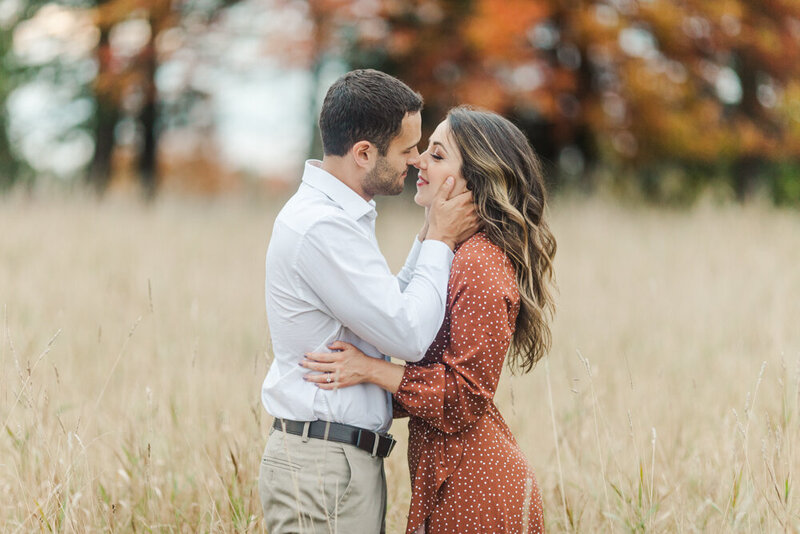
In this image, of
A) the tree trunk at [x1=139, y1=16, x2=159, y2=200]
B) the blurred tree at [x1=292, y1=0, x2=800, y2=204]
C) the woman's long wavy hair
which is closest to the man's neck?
the woman's long wavy hair

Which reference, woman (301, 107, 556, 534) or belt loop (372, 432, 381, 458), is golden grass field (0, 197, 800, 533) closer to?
woman (301, 107, 556, 534)

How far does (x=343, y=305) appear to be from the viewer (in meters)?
2.35

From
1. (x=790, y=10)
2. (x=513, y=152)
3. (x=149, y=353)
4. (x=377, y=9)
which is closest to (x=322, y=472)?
(x=513, y=152)

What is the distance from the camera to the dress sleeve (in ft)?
7.99

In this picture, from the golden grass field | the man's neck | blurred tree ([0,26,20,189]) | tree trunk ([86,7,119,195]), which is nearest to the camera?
the man's neck

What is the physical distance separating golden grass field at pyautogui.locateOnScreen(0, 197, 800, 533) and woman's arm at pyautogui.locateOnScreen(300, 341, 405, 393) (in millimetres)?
609

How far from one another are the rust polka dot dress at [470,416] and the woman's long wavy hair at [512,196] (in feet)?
0.24

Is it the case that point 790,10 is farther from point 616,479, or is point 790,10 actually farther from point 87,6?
point 87,6

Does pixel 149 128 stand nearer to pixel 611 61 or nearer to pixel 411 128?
pixel 611 61

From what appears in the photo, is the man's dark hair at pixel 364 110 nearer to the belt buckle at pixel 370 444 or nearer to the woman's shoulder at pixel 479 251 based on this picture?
the woman's shoulder at pixel 479 251

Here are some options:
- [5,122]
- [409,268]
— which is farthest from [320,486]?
[5,122]

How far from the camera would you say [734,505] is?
3006mm

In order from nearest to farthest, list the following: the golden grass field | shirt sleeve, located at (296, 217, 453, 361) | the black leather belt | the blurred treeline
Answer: shirt sleeve, located at (296, 217, 453, 361) → the black leather belt → the golden grass field → the blurred treeline

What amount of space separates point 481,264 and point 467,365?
326 mm
